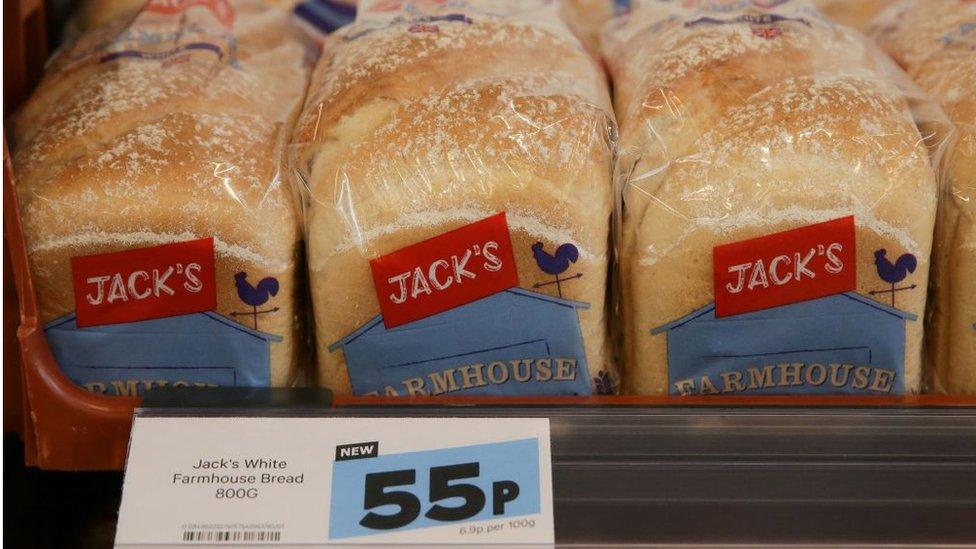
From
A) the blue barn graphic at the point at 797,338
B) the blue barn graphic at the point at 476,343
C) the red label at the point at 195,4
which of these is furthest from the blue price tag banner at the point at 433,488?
the red label at the point at 195,4

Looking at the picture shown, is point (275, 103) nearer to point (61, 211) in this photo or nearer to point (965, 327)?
point (61, 211)

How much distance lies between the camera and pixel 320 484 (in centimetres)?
79

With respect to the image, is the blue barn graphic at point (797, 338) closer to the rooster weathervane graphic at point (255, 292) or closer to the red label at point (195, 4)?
the rooster weathervane graphic at point (255, 292)

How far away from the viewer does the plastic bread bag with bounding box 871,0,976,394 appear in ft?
3.32

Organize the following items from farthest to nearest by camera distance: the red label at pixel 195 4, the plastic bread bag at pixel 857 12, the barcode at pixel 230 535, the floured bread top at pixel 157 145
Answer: the plastic bread bag at pixel 857 12, the red label at pixel 195 4, the floured bread top at pixel 157 145, the barcode at pixel 230 535

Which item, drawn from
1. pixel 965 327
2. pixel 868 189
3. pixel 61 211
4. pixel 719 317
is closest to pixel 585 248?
pixel 719 317

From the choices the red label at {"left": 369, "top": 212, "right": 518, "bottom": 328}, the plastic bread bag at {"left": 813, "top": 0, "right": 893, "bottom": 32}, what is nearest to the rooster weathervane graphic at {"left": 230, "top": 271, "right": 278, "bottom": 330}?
the red label at {"left": 369, "top": 212, "right": 518, "bottom": 328}

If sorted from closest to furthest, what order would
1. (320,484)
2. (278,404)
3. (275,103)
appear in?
(320,484) < (278,404) < (275,103)

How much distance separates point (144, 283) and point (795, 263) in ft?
2.29

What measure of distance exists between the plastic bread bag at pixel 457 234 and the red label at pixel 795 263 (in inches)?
6.1

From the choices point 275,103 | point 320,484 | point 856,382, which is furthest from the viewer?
point 275,103

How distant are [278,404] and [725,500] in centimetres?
44

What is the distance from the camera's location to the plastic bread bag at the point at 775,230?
3.15ft

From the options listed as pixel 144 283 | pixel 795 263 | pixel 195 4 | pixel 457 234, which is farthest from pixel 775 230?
pixel 195 4
